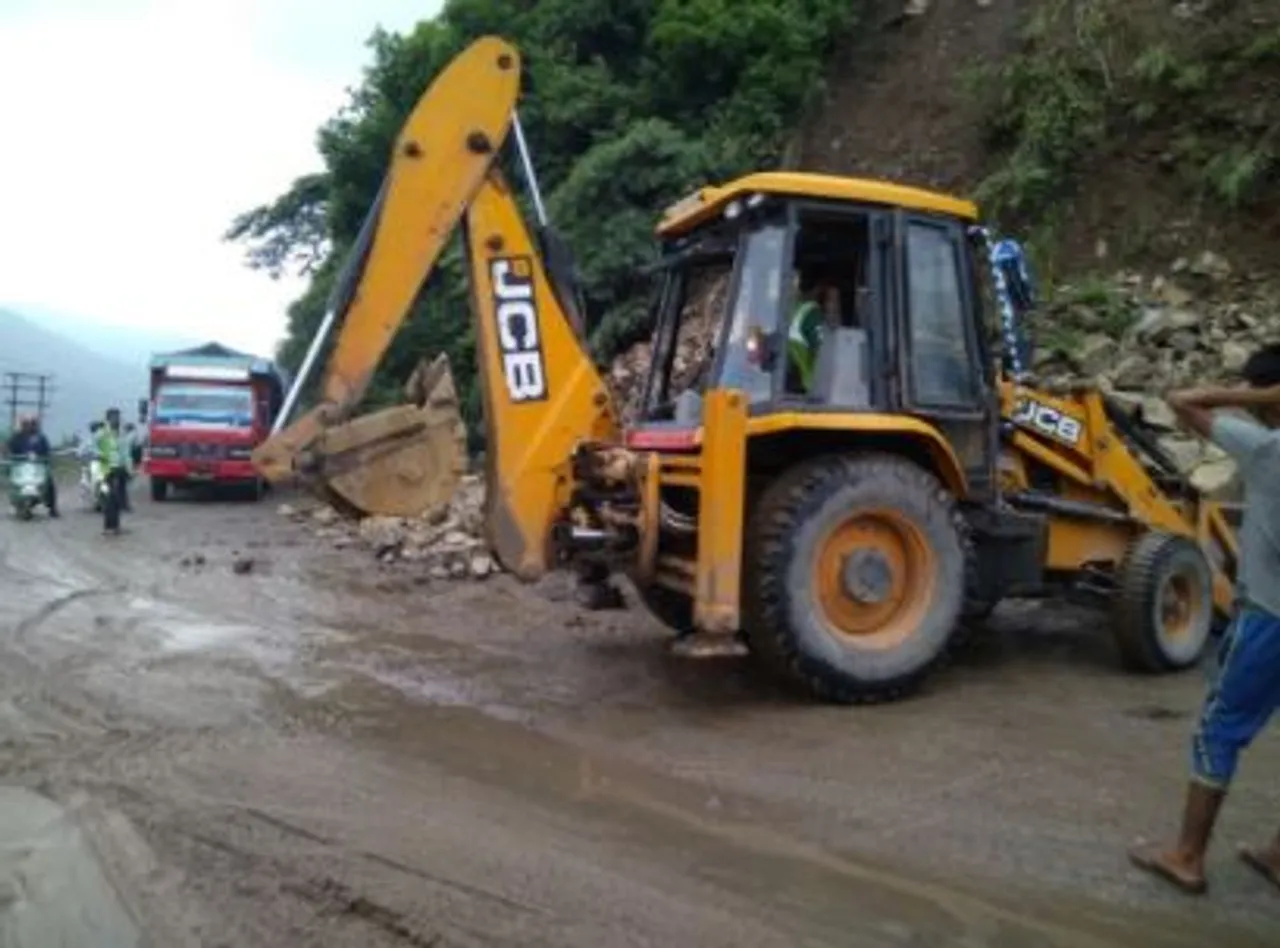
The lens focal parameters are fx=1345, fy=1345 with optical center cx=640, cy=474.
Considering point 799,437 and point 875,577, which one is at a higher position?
point 799,437

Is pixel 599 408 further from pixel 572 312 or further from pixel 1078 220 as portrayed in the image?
pixel 1078 220

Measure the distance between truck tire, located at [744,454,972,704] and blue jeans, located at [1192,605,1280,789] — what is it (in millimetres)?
2386

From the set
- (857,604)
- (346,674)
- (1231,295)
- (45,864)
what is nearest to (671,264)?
(857,604)

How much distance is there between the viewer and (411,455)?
12875mm

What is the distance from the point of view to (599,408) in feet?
24.4

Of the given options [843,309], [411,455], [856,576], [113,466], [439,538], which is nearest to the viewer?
[856,576]

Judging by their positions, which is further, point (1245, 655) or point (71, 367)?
point (71, 367)

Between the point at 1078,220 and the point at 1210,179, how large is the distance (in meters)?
1.56

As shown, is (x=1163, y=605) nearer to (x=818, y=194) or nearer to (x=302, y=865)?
(x=818, y=194)

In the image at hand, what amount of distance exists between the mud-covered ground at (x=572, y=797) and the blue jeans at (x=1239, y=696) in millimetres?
408

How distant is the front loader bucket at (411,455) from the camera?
457 inches

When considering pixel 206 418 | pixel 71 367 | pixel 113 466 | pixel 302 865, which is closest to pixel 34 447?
pixel 113 466

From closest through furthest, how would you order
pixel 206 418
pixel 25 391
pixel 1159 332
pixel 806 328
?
pixel 806 328 → pixel 1159 332 → pixel 206 418 → pixel 25 391

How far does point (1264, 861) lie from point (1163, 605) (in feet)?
11.5
